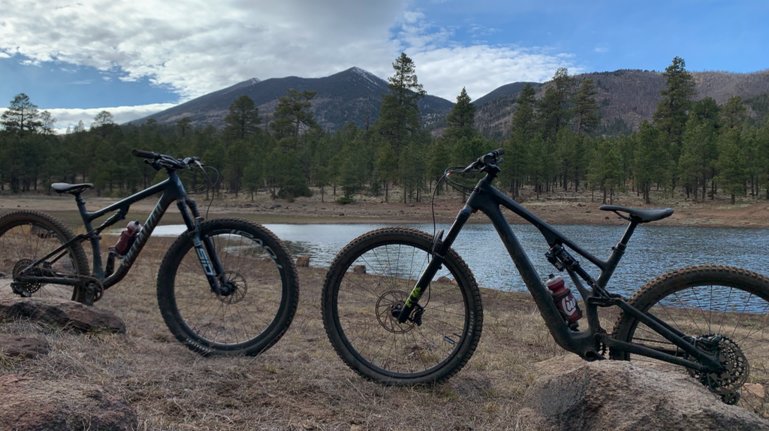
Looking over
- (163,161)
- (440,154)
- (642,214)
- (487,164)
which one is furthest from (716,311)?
(440,154)

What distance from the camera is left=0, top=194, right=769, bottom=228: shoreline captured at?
50562 mm

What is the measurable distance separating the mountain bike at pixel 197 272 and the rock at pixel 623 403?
81.7 inches

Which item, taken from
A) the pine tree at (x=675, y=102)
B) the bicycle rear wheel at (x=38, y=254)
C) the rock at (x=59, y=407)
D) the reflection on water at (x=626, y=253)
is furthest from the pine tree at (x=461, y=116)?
the rock at (x=59, y=407)

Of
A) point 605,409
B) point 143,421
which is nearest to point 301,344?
point 143,421

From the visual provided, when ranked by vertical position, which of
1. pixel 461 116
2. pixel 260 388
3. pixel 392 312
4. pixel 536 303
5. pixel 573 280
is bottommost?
pixel 260 388

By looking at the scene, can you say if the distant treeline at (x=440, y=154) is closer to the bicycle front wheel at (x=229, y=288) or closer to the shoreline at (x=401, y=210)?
the shoreline at (x=401, y=210)

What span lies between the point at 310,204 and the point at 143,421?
226ft

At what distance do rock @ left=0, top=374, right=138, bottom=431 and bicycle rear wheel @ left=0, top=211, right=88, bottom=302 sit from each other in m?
2.97

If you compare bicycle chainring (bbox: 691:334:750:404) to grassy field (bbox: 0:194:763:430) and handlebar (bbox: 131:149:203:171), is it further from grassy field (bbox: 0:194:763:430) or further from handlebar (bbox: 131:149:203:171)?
handlebar (bbox: 131:149:203:171)

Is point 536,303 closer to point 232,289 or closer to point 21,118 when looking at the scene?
point 232,289

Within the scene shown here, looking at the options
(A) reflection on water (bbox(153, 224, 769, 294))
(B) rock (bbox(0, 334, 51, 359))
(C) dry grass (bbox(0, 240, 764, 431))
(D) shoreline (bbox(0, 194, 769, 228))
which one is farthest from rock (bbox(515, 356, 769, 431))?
(D) shoreline (bbox(0, 194, 769, 228))

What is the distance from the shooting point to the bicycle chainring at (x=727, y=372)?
3283 millimetres

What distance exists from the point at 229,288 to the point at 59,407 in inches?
81.7

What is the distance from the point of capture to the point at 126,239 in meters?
4.64
